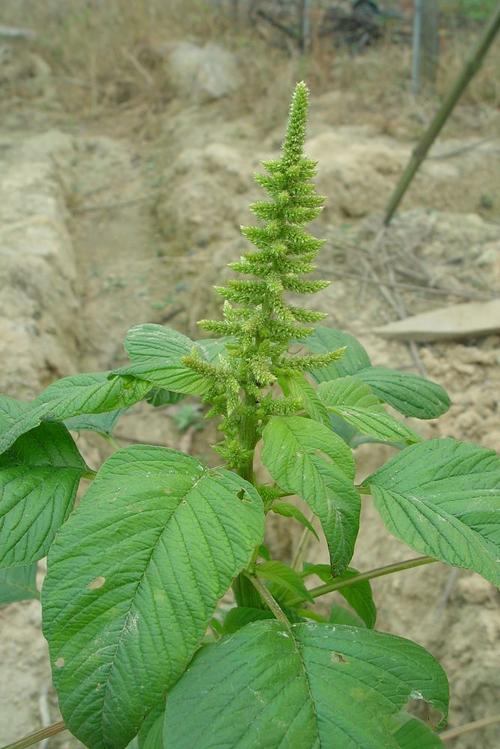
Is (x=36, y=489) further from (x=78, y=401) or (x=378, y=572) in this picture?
(x=378, y=572)

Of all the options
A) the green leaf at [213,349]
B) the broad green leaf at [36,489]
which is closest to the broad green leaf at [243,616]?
the broad green leaf at [36,489]

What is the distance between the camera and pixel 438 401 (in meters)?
1.34

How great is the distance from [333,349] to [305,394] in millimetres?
342

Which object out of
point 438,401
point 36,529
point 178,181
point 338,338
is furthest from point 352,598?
point 178,181

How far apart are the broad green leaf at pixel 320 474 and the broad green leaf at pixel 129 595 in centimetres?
8

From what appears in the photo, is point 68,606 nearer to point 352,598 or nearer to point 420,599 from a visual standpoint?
point 352,598

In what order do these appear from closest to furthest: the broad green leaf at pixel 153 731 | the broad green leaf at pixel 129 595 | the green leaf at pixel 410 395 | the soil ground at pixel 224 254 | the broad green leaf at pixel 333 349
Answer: the broad green leaf at pixel 129 595
the broad green leaf at pixel 153 731
the green leaf at pixel 410 395
the broad green leaf at pixel 333 349
the soil ground at pixel 224 254

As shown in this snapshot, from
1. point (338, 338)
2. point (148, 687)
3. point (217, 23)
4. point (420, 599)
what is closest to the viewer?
point (148, 687)

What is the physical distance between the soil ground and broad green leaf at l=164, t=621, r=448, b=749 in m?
0.74

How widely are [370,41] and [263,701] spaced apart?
6819mm

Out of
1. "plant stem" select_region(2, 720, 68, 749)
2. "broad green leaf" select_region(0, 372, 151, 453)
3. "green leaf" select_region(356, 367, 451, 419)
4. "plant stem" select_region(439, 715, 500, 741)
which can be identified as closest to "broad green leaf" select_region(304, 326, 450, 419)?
"green leaf" select_region(356, 367, 451, 419)

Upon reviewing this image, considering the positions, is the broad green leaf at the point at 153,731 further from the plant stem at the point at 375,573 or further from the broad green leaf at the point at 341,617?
the broad green leaf at the point at 341,617

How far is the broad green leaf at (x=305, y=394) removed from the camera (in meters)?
1.11

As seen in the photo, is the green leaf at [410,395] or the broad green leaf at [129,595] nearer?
the broad green leaf at [129,595]
